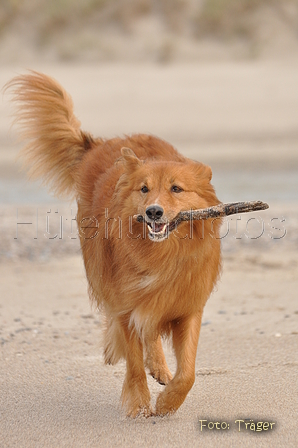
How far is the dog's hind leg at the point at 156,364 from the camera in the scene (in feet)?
15.0

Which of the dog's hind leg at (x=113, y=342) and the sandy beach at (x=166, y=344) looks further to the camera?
the dog's hind leg at (x=113, y=342)

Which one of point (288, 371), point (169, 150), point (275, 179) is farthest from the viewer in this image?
point (275, 179)

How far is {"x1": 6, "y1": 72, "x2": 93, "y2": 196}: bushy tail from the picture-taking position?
18.6 ft

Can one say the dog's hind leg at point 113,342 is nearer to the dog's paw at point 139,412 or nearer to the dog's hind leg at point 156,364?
the dog's hind leg at point 156,364

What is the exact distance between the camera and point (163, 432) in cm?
371

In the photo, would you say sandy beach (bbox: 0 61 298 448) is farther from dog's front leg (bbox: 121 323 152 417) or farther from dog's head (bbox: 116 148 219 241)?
dog's head (bbox: 116 148 219 241)

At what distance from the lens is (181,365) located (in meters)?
4.02

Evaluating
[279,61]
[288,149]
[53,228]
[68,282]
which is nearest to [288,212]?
[53,228]

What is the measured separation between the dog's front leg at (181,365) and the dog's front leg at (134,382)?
10 cm

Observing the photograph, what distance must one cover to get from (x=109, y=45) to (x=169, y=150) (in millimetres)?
26740

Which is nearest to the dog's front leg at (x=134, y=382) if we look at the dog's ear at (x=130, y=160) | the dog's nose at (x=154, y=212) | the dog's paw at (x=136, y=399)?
the dog's paw at (x=136, y=399)

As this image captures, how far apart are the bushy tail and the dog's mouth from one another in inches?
77.6

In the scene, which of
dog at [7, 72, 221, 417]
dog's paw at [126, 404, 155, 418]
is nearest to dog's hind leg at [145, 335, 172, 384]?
dog at [7, 72, 221, 417]

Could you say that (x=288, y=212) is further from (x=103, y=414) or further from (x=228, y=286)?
(x=103, y=414)
